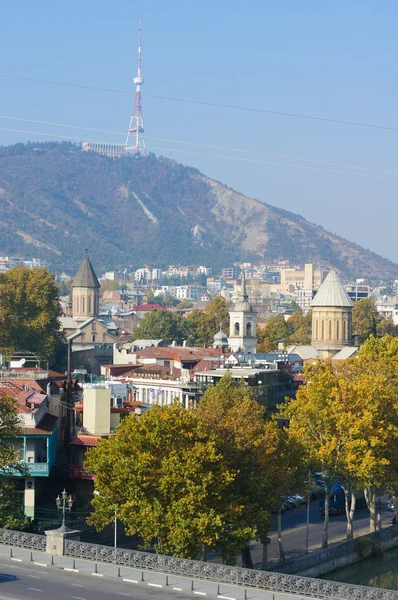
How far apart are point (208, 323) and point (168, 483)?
4750 inches

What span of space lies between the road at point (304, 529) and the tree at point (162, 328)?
96292 mm

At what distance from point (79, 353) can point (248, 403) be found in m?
73.8

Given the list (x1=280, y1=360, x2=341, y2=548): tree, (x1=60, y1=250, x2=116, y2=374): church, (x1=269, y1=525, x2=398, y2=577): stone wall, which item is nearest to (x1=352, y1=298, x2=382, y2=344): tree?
(x1=60, y1=250, x2=116, y2=374): church

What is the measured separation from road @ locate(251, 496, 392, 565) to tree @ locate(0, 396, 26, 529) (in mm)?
8440

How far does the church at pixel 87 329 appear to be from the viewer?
120125 mm

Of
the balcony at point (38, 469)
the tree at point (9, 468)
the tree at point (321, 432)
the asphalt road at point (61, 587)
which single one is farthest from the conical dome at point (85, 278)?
the asphalt road at point (61, 587)

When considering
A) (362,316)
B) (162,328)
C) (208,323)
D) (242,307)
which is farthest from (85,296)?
(242,307)

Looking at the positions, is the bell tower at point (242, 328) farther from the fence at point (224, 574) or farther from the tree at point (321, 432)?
the fence at point (224, 574)

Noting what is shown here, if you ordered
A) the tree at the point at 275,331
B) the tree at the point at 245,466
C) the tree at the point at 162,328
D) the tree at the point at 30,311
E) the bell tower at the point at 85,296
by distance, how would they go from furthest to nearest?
the tree at the point at 275,331, the bell tower at the point at 85,296, the tree at the point at 162,328, the tree at the point at 30,311, the tree at the point at 245,466

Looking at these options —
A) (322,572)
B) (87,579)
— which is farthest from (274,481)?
(87,579)

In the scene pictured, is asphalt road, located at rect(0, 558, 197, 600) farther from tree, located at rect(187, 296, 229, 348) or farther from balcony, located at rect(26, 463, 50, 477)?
tree, located at rect(187, 296, 229, 348)

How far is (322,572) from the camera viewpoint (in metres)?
44.8

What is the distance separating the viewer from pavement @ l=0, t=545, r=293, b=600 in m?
32.2

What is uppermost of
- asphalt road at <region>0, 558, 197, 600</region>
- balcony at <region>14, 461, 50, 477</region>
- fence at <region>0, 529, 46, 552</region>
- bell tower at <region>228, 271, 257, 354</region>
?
bell tower at <region>228, 271, 257, 354</region>
